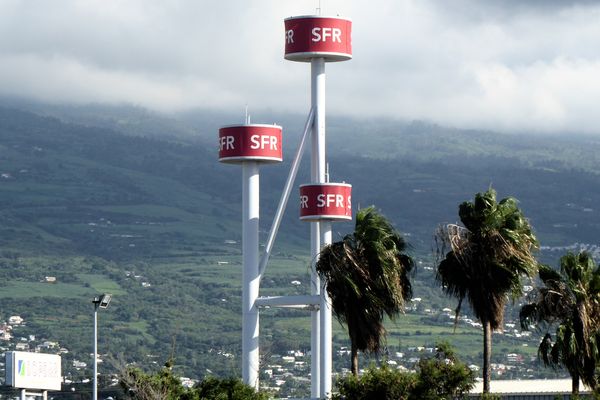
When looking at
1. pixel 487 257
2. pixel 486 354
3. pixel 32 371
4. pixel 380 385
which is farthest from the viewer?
pixel 32 371

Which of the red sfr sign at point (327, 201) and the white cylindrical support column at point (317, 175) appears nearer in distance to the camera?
the red sfr sign at point (327, 201)

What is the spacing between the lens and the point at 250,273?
285 feet

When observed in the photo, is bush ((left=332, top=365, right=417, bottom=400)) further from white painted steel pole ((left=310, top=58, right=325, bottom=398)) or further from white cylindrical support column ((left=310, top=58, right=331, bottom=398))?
white painted steel pole ((left=310, top=58, right=325, bottom=398))

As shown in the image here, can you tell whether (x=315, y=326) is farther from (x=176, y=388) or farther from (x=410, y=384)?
(x=410, y=384)

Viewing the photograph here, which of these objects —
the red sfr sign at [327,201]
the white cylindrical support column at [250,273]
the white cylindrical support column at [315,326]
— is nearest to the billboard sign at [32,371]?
the white cylindrical support column at [250,273]

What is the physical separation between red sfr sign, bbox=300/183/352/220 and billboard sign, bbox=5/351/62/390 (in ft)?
43.7

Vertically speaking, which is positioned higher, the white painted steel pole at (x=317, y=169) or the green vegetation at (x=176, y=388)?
the white painted steel pole at (x=317, y=169)

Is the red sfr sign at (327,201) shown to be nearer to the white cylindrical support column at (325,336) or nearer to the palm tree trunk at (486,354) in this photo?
the white cylindrical support column at (325,336)

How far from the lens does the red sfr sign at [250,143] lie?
3339 inches

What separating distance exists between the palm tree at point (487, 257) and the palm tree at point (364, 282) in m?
2.87

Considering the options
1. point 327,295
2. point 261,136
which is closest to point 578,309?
point 327,295

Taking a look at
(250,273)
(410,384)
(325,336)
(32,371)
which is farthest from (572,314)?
(32,371)

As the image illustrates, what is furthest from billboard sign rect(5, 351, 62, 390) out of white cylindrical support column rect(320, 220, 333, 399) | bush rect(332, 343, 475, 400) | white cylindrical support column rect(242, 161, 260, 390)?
bush rect(332, 343, 475, 400)

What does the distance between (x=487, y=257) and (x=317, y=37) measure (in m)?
16.1
